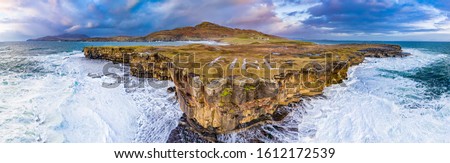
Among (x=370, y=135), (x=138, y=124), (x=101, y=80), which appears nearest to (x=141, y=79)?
(x=101, y=80)

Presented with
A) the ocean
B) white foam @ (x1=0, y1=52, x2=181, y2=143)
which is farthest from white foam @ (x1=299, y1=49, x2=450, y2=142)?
white foam @ (x1=0, y1=52, x2=181, y2=143)

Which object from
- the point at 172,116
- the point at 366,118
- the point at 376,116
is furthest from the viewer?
the point at 172,116

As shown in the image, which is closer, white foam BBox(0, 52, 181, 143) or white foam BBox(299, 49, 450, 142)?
white foam BBox(0, 52, 181, 143)

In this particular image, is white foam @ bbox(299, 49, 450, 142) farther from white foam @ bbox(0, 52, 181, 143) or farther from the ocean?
white foam @ bbox(0, 52, 181, 143)

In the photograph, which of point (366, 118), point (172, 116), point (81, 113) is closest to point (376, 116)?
point (366, 118)

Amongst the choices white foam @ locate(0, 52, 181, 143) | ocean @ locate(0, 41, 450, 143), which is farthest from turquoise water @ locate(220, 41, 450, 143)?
white foam @ locate(0, 52, 181, 143)

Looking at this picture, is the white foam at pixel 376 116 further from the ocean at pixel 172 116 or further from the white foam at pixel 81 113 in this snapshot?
the white foam at pixel 81 113

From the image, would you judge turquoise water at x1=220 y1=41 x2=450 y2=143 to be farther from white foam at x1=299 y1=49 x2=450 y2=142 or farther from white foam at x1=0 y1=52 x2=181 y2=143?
white foam at x1=0 y1=52 x2=181 y2=143

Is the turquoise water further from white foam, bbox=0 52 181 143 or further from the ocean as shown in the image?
white foam, bbox=0 52 181 143

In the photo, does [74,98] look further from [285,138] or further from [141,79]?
[285,138]

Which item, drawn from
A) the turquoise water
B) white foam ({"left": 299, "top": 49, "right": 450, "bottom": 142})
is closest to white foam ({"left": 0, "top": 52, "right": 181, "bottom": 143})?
the turquoise water

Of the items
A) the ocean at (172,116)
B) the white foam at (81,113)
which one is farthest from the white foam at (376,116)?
the white foam at (81,113)

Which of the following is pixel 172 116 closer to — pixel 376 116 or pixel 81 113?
pixel 81 113

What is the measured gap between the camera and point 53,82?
17.2 metres
